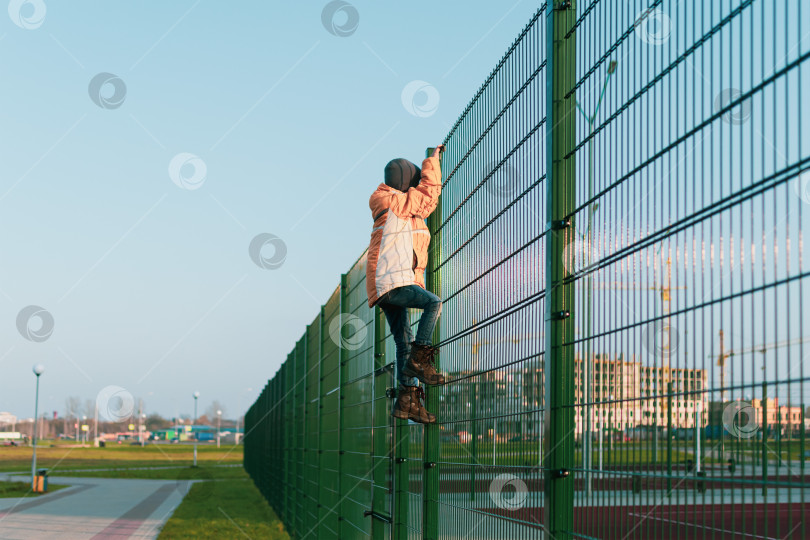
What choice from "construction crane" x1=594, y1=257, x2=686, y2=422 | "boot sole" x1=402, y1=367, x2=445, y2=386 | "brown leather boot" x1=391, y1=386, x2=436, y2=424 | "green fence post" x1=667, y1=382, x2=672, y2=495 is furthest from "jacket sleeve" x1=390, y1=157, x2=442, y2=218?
"green fence post" x1=667, y1=382, x2=672, y2=495

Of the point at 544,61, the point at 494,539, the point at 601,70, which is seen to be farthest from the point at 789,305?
the point at 494,539

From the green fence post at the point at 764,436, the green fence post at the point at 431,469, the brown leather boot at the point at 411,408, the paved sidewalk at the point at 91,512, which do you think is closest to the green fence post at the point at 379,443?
the green fence post at the point at 431,469

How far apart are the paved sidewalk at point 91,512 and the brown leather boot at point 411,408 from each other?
10.8m

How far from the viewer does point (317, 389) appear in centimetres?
1228

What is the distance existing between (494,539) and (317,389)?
7.71 m

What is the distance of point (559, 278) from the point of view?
405 cm

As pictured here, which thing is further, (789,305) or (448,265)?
(448,265)

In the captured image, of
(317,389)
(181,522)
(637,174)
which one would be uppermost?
(637,174)

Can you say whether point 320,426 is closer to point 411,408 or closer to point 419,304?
point 411,408

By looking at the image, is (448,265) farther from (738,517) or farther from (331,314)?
(331,314)

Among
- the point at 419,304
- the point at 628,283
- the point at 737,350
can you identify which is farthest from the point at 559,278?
the point at 419,304

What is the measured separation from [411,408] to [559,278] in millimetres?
2080

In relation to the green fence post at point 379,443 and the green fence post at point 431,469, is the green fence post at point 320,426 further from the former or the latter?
the green fence post at point 431,469

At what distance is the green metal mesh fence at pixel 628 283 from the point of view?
2.57 m
